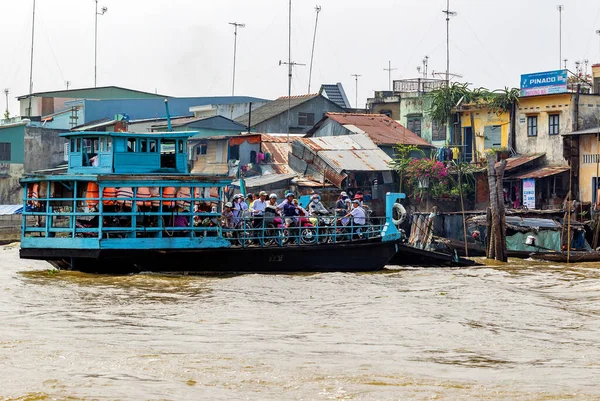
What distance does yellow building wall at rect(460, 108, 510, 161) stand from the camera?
127 feet

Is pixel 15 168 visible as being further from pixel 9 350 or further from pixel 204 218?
pixel 9 350

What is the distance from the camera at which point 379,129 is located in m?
42.3

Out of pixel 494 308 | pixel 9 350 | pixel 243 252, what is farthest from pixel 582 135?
pixel 9 350

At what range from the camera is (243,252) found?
20.9 m

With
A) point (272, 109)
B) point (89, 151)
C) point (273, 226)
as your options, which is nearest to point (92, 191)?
point (89, 151)

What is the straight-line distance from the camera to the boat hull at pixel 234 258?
1962 cm

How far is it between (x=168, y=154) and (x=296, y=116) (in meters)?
25.4

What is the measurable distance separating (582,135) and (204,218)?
18.6 m

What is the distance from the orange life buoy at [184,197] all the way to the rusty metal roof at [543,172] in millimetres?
17029

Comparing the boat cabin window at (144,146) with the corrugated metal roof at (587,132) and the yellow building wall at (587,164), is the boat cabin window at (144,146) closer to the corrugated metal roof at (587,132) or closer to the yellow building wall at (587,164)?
the corrugated metal roof at (587,132)

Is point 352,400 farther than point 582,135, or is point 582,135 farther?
point 582,135

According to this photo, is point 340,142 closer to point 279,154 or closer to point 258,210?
point 279,154

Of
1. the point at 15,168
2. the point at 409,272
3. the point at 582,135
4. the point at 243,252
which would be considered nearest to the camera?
the point at 243,252

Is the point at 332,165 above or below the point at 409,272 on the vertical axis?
above
